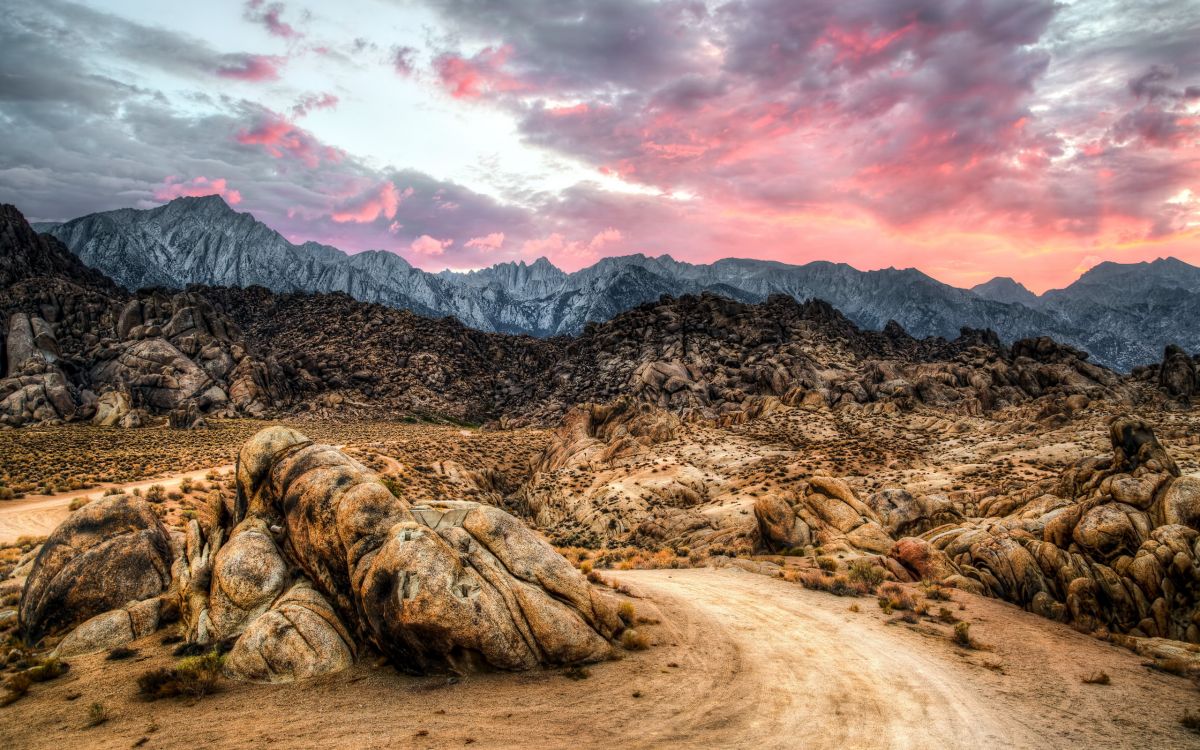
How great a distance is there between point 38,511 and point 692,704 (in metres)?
37.3

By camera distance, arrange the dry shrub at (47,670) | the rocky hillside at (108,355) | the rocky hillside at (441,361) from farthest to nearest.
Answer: the rocky hillside at (441,361) < the rocky hillside at (108,355) < the dry shrub at (47,670)

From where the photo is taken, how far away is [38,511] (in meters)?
28.1

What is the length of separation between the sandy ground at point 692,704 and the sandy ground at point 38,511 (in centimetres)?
2170

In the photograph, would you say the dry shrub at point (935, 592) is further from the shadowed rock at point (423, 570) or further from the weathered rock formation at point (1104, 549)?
the shadowed rock at point (423, 570)

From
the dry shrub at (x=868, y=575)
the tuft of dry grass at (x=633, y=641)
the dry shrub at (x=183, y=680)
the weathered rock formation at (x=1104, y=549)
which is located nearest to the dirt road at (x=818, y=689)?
the tuft of dry grass at (x=633, y=641)

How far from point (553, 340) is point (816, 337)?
74960mm

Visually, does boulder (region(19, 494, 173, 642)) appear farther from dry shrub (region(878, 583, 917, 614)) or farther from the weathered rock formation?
the weathered rock formation

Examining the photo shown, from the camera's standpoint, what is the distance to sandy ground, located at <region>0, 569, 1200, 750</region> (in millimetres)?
9102

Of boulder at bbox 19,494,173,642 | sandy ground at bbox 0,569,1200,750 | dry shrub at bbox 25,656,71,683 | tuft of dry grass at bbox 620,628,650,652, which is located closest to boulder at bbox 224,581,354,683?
sandy ground at bbox 0,569,1200,750

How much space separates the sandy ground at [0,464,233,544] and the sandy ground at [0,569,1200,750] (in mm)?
21698

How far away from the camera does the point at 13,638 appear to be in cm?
1269

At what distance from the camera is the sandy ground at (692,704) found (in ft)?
29.9

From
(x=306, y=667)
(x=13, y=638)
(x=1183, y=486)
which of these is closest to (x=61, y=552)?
(x=13, y=638)

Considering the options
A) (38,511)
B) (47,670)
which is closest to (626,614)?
(47,670)
